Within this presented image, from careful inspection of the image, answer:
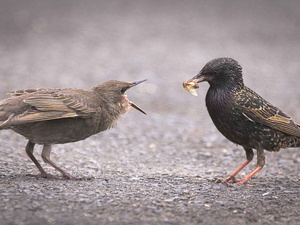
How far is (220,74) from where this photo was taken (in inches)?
234

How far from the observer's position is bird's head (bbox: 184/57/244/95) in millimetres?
Answer: 5906

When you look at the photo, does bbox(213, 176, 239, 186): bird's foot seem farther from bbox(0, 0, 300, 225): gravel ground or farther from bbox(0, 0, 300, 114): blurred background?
bbox(0, 0, 300, 114): blurred background

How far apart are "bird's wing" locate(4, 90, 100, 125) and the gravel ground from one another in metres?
0.84

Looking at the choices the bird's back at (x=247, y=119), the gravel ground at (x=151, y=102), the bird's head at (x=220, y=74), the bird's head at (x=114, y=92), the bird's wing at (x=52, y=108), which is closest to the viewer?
the gravel ground at (x=151, y=102)

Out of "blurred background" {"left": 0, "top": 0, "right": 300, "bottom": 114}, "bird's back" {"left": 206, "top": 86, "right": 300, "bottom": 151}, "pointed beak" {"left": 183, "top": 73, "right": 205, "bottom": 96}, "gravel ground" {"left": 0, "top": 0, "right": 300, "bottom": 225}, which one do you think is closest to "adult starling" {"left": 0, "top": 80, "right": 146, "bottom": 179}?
"gravel ground" {"left": 0, "top": 0, "right": 300, "bottom": 225}

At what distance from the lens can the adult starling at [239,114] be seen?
5766 mm

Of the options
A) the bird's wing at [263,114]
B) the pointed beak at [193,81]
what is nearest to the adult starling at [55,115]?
the pointed beak at [193,81]

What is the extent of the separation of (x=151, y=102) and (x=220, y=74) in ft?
17.2

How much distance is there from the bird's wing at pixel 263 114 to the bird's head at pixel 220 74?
0.22 meters

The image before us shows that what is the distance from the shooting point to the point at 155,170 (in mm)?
6871

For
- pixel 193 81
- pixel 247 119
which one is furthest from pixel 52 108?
pixel 247 119

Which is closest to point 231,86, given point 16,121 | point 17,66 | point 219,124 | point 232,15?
point 219,124

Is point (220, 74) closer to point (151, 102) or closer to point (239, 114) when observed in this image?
point (239, 114)

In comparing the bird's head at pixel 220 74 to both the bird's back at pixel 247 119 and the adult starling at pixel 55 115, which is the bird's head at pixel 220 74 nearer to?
the bird's back at pixel 247 119
